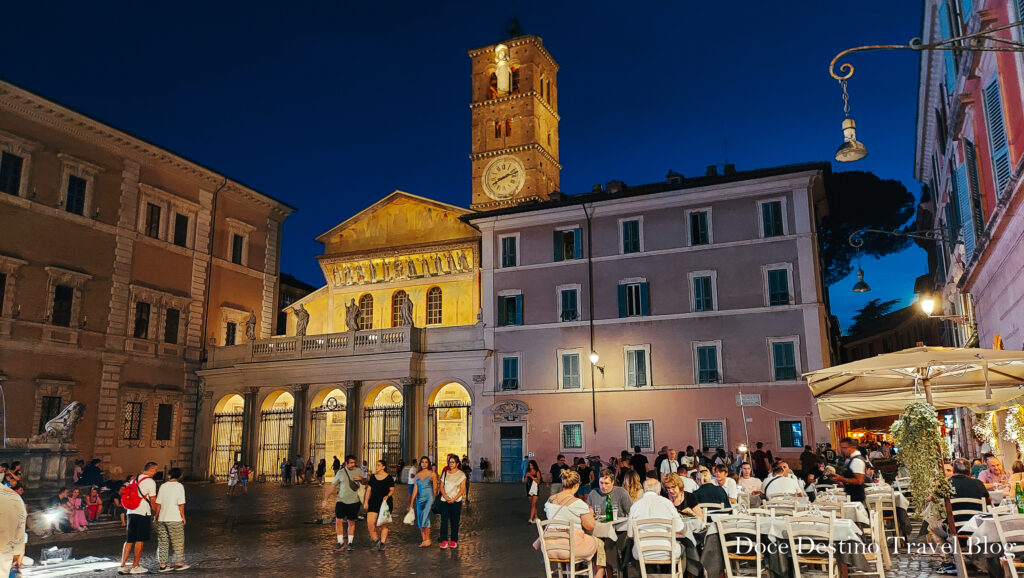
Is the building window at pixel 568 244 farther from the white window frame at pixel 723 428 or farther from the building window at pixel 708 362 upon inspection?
A: the white window frame at pixel 723 428

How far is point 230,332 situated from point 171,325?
3.48 metres

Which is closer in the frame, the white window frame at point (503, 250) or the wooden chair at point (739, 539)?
the wooden chair at point (739, 539)

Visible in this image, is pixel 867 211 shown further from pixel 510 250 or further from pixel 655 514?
pixel 655 514

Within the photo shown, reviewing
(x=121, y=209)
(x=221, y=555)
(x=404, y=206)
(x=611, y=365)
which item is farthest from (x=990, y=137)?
(x=121, y=209)

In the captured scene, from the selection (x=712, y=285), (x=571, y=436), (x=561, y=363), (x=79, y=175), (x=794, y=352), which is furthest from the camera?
(x=561, y=363)

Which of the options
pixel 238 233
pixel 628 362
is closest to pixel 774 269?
pixel 628 362

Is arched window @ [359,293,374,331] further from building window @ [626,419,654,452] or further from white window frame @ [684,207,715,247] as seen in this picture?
white window frame @ [684,207,715,247]

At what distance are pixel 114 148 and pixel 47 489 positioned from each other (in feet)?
63.2

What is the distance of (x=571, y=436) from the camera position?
29688 mm

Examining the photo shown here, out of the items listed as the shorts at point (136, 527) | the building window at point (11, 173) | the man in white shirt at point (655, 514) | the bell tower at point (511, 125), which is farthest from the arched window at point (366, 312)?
the man in white shirt at point (655, 514)

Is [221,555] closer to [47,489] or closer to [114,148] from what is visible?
[47,489]

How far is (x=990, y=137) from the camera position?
13531 mm

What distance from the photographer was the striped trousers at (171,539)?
425 inches

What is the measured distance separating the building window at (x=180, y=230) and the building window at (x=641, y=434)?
21.8 meters
